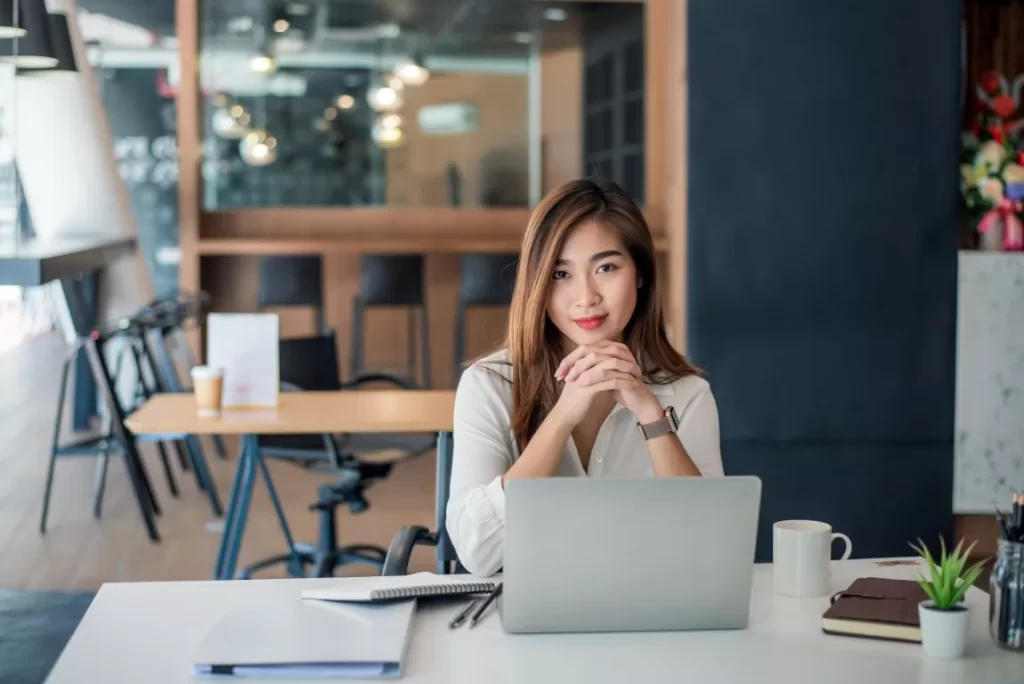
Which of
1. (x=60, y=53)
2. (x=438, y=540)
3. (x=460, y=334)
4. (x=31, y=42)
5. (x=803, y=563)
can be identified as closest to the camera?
(x=803, y=563)

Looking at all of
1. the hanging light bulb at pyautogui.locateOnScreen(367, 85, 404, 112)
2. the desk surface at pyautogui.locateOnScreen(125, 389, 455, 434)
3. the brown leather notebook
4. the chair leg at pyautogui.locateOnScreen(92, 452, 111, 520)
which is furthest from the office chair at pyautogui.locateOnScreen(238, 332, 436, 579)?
the hanging light bulb at pyautogui.locateOnScreen(367, 85, 404, 112)

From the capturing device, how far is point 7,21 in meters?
4.87

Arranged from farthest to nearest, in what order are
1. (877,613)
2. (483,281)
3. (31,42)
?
(483,281)
(31,42)
(877,613)

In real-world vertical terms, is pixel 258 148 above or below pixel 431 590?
above

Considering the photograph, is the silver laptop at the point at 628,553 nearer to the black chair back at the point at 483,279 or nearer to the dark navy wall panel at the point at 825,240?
the dark navy wall panel at the point at 825,240

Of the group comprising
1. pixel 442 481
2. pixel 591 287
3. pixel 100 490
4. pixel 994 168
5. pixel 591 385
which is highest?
pixel 994 168

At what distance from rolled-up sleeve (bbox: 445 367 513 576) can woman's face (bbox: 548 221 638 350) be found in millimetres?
174

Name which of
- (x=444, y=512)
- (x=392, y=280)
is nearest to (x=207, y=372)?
(x=444, y=512)

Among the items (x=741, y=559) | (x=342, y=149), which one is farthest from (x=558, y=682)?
(x=342, y=149)

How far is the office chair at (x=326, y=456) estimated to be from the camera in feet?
13.0

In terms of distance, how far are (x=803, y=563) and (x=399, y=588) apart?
0.57m

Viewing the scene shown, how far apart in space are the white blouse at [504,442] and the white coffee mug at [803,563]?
1.24ft

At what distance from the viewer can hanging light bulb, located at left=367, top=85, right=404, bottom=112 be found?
823cm

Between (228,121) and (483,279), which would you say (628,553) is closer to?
(483,279)
